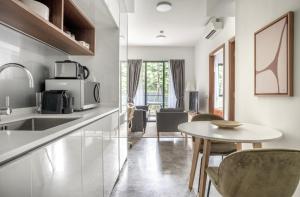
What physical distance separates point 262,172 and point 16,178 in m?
1.18

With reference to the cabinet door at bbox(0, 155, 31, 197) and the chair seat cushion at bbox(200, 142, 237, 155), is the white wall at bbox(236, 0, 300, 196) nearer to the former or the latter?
the chair seat cushion at bbox(200, 142, 237, 155)

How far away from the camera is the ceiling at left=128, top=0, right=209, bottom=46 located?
400cm

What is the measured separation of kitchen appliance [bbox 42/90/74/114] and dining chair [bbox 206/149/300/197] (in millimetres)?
1349

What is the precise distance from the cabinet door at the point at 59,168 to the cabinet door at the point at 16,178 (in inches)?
1.5

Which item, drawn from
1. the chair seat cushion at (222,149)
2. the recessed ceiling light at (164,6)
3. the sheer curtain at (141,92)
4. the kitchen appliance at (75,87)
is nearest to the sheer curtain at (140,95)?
the sheer curtain at (141,92)

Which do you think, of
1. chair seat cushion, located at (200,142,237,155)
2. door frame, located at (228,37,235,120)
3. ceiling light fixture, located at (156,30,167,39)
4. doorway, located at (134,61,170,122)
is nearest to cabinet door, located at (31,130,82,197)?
chair seat cushion, located at (200,142,237,155)

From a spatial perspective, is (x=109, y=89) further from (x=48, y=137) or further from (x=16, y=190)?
(x=16, y=190)

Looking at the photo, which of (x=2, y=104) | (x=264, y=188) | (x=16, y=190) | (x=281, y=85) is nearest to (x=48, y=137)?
(x=16, y=190)

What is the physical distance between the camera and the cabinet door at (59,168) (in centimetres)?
77

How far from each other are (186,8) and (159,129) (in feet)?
8.63

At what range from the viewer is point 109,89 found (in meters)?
2.91

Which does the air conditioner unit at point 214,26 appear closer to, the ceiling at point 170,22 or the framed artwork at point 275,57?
the ceiling at point 170,22

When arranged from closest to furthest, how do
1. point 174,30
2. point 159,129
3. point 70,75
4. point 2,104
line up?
point 2,104
point 70,75
point 159,129
point 174,30

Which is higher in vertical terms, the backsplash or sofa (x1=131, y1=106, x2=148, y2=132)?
the backsplash
